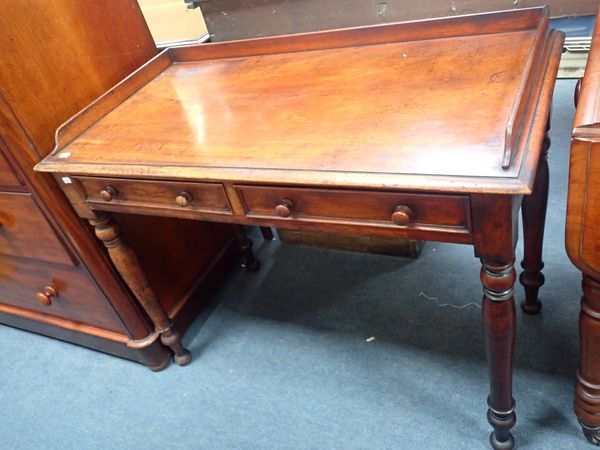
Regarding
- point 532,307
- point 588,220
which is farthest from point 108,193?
point 532,307

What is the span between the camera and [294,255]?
6.64 feet

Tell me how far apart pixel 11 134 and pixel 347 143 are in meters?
0.84

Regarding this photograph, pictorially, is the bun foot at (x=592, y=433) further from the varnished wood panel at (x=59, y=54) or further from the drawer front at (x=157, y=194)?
the varnished wood panel at (x=59, y=54)

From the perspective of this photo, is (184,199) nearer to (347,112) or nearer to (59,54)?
(347,112)

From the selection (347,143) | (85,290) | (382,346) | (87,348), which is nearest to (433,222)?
(347,143)

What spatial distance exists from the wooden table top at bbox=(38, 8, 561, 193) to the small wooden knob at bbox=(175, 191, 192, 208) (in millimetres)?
64

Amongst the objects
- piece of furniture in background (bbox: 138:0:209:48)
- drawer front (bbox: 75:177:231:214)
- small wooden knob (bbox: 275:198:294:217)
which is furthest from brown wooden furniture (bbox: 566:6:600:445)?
piece of furniture in background (bbox: 138:0:209:48)

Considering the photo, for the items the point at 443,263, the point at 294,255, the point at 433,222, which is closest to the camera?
the point at 433,222

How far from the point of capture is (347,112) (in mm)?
1045

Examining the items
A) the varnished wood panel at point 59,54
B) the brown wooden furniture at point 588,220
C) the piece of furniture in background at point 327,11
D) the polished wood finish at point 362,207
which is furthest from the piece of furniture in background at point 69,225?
the brown wooden furniture at point 588,220

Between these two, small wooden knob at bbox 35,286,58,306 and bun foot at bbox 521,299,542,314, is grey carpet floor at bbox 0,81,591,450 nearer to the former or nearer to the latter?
bun foot at bbox 521,299,542,314

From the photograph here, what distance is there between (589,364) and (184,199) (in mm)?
931

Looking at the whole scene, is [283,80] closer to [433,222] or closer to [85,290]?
[433,222]

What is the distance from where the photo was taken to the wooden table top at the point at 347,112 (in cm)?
84
